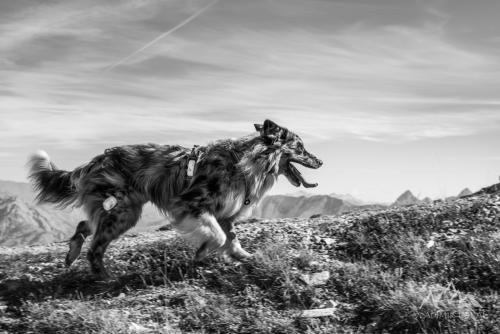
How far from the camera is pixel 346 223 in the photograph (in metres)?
8.67

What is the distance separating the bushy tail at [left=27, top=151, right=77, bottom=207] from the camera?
7.85m

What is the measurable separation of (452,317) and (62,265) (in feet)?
18.8

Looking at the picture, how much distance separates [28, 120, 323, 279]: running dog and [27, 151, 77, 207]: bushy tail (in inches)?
0.6

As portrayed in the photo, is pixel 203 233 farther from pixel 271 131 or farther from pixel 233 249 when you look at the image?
pixel 271 131

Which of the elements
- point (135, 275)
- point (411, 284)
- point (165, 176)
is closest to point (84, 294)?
point (135, 275)

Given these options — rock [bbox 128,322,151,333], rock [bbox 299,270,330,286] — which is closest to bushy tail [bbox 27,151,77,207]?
rock [bbox 128,322,151,333]

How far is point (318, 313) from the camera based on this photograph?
5.71m

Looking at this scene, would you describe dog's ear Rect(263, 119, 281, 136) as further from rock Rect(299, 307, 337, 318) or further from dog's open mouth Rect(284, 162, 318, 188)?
rock Rect(299, 307, 337, 318)

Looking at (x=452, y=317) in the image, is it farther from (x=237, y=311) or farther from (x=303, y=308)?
(x=237, y=311)

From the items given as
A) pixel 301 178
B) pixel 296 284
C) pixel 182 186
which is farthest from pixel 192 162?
pixel 296 284

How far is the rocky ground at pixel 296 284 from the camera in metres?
5.49

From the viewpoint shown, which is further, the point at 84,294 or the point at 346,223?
the point at 346,223

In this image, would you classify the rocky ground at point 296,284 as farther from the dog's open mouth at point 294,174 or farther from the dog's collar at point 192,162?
the dog's collar at point 192,162

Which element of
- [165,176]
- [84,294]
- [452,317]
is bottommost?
[84,294]
